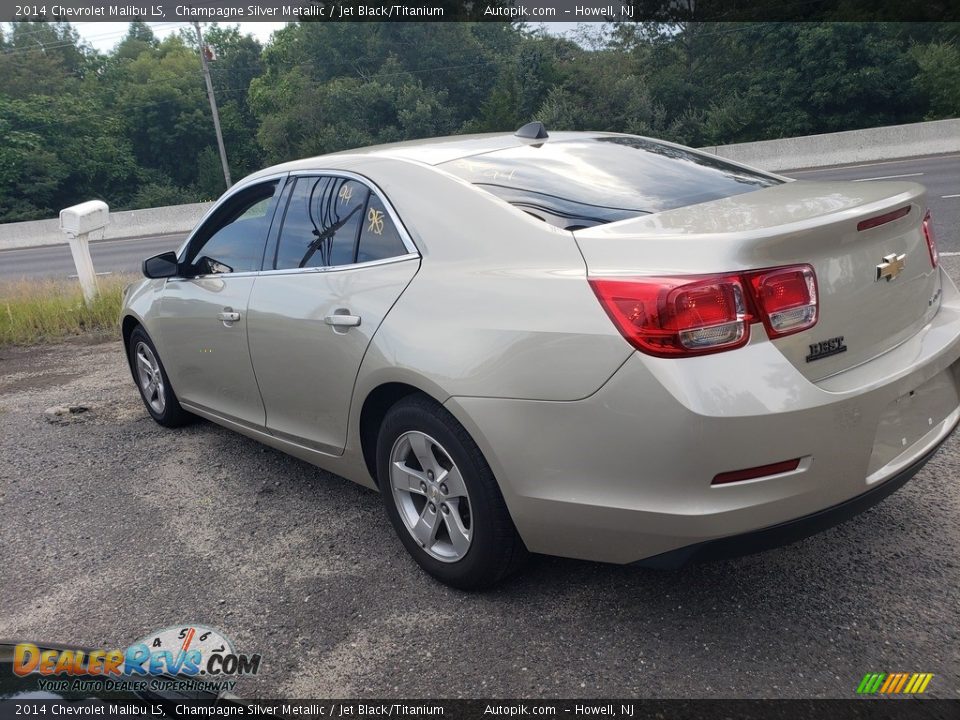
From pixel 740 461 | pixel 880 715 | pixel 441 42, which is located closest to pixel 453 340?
pixel 740 461

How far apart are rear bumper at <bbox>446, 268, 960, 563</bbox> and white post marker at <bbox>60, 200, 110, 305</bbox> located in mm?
7517

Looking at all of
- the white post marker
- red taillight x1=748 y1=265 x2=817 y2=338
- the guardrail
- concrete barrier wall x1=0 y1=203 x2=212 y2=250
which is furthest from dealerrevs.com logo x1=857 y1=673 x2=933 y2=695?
concrete barrier wall x1=0 y1=203 x2=212 y2=250

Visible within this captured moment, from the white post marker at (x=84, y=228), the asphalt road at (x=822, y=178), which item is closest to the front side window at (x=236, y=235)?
the white post marker at (x=84, y=228)

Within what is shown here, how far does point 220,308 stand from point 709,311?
8.59 feet

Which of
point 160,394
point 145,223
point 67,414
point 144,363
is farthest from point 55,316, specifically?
point 145,223

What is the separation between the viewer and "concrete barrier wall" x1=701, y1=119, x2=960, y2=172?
19950mm

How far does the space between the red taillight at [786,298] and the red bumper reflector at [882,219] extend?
0.30 metres

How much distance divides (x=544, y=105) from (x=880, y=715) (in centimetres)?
3824

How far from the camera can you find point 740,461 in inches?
86.4

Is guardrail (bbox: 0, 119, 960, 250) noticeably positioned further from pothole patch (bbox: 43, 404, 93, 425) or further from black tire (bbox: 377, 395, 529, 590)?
black tire (bbox: 377, 395, 529, 590)

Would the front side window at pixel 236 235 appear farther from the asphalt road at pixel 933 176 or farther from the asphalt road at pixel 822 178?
the asphalt road at pixel 822 178

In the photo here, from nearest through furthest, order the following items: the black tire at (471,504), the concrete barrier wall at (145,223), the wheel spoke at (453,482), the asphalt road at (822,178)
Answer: the black tire at (471,504) < the wheel spoke at (453,482) < the asphalt road at (822,178) < the concrete barrier wall at (145,223)

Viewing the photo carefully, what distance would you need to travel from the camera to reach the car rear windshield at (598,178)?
2.79 m

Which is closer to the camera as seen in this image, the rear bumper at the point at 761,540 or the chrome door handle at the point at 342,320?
the rear bumper at the point at 761,540
